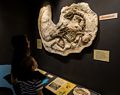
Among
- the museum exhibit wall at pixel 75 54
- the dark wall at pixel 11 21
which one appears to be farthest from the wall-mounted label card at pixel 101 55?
the dark wall at pixel 11 21

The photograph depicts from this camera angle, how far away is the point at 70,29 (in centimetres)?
303

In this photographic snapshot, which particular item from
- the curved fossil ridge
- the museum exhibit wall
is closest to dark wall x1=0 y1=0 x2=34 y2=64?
the museum exhibit wall

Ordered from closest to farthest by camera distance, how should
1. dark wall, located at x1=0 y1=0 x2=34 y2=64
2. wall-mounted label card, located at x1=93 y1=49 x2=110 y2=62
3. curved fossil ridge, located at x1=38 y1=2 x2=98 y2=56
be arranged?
wall-mounted label card, located at x1=93 y1=49 x2=110 y2=62, curved fossil ridge, located at x1=38 y1=2 x2=98 y2=56, dark wall, located at x1=0 y1=0 x2=34 y2=64

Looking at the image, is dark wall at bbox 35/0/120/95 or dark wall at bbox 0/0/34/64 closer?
dark wall at bbox 35/0/120/95

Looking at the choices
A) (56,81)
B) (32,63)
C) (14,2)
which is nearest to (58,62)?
(56,81)

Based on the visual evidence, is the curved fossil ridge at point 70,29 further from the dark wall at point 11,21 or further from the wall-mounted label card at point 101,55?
the dark wall at point 11,21

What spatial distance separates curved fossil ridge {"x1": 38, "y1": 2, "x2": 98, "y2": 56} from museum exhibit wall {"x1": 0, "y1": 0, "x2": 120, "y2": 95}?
0.26ft

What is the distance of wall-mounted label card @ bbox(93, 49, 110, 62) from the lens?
252 centimetres

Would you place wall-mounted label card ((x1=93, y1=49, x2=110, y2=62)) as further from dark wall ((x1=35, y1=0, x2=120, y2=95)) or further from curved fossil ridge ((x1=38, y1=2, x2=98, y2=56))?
curved fossil ridge ((x1=38, y1=2, x2=98, y2=56))

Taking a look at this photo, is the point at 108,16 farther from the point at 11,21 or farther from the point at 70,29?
the point at 11,21

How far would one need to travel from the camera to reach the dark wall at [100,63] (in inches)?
94.8

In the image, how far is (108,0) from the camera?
249 centimetres

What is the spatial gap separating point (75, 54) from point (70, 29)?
1.25 feet

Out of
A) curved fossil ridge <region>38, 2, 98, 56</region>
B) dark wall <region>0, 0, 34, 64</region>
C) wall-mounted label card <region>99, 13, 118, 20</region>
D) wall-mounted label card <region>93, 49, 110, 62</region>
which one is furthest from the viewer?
dark wall <region>0, 0, 34, 64</region>
